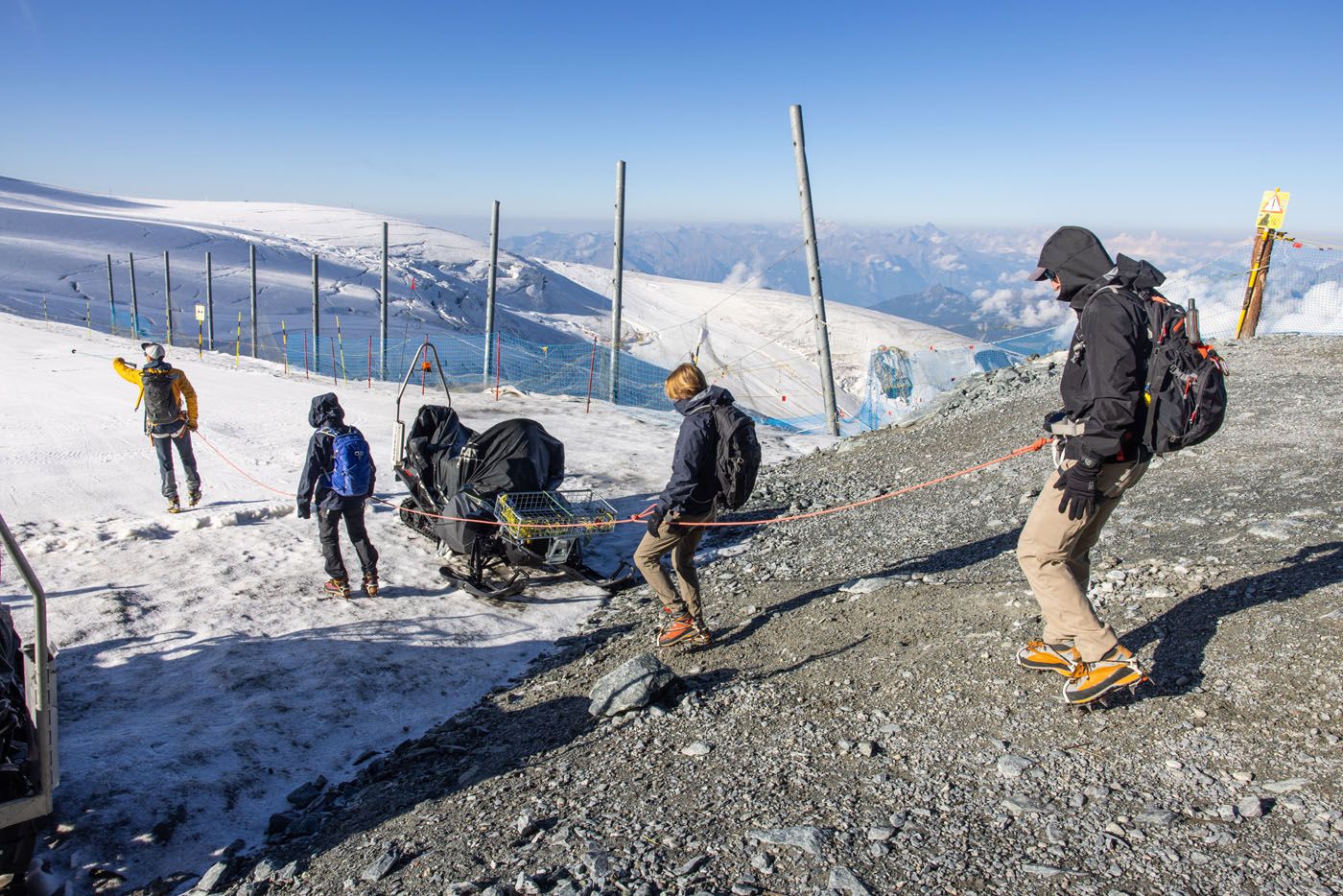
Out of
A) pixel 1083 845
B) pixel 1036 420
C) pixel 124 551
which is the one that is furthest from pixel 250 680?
pixel 1036 420

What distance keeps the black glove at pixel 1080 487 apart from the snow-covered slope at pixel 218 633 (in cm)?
444

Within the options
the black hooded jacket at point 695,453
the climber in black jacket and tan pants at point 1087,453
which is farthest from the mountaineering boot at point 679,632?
the climber in black jacket and tan pants at point 1087,453

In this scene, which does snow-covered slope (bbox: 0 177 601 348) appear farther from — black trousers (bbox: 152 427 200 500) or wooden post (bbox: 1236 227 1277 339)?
wooden post (bbox: 1236 227 1277 339)

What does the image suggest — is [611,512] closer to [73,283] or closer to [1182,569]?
[1182,569]

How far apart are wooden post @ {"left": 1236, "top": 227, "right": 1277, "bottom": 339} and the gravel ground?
25.8ft

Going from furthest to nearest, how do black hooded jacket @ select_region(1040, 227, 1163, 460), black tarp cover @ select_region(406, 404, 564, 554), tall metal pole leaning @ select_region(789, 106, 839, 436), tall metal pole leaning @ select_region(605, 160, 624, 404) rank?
tall metal pole leaning @ select_region(605, 160, 624, 404) → tall metal pole leaning @ select_region(789, 106, 839, 436) → black tarp cover @ select_region(406, 404, 564, 554) → black hooded jacket @ select_region(1040, 227, 1163, 460)

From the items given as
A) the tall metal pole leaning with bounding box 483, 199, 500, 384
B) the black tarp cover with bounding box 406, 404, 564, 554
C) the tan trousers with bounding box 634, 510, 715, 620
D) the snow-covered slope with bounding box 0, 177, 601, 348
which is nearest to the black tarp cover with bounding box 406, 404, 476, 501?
the black tarp cover with bounding box 406, 404, 564, 554

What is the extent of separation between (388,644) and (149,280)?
A: 58.6 meters

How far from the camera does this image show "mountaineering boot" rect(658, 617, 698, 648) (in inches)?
243

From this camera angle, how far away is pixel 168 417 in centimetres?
1002

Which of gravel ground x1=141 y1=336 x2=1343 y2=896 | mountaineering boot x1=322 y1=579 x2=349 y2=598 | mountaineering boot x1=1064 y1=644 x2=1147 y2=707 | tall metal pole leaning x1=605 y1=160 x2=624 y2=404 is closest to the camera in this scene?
gravel ground x1=141 y1=336 x2=1343 y2=896

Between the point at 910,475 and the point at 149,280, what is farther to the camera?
the point at 149,280

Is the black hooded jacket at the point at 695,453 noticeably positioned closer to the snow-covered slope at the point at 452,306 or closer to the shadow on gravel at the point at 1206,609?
the shadow on gravel at the point at 1206,609

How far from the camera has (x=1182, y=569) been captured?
221 inches
